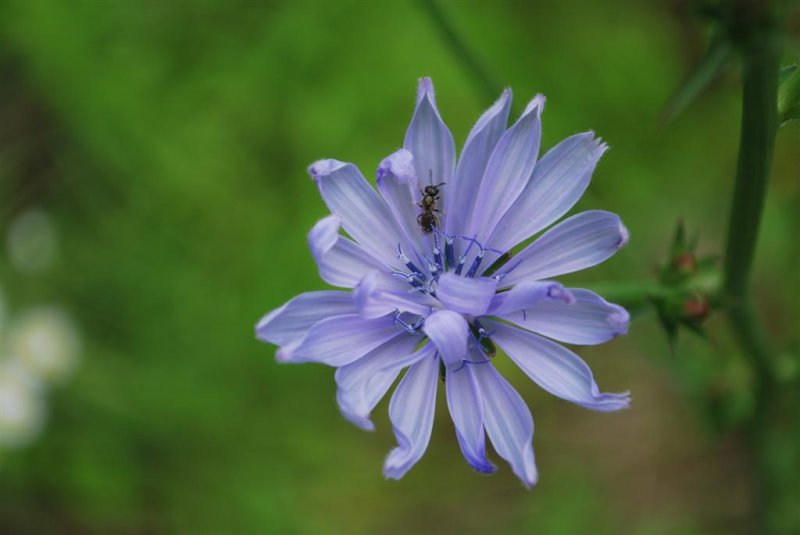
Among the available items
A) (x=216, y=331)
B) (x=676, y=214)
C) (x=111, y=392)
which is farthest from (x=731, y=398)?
(x=111, y=392)

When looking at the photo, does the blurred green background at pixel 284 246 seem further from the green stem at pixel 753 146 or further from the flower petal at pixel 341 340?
the flower petal at pixel 341 340

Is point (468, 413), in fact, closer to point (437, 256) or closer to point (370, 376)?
point (370, 376)

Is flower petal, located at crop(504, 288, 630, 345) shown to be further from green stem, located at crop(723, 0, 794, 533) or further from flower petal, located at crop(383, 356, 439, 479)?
green stem, located at crop(723, 0, 794, 533)

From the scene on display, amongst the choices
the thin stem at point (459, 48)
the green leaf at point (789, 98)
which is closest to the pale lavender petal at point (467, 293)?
the green leaf at point (789, 98)

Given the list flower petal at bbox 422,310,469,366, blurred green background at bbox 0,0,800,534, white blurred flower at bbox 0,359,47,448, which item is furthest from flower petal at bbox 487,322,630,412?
white blurred flower at bbox 0,359,47,448

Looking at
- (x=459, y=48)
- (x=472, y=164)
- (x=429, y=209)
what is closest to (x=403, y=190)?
(x=429, y=209)
